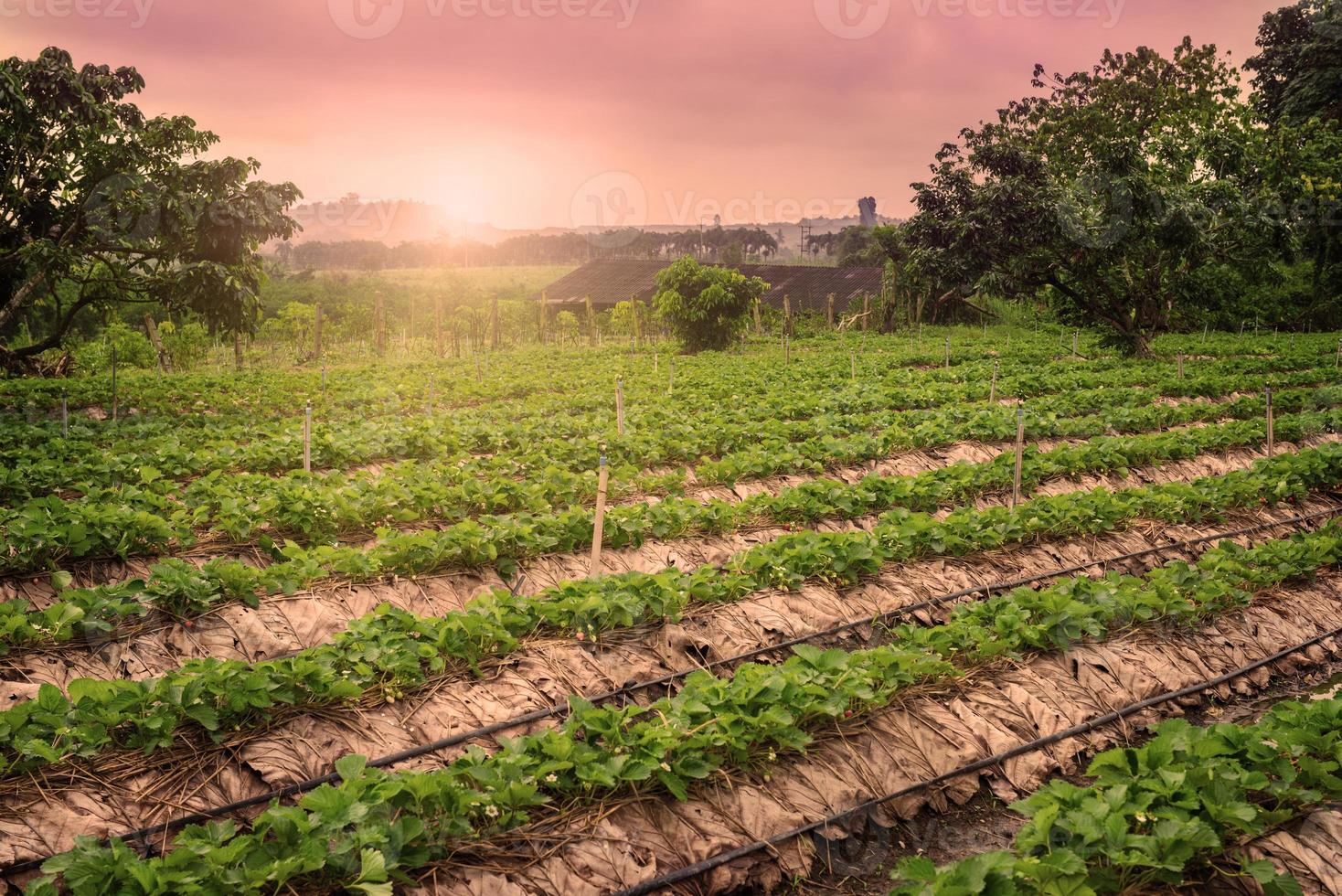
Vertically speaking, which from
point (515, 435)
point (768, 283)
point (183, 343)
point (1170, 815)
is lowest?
point (1170, 815)

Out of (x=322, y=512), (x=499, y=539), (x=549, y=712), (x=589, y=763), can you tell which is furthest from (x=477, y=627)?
(x=322, y=512)

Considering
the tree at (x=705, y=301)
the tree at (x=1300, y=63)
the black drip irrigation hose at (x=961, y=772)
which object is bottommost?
the black drip irrigation hose at (x=961, y=772)

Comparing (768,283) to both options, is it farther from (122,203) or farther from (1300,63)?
(122,203)

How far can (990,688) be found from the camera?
6.07 metres

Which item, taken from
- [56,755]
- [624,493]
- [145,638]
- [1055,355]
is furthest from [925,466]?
[1055,355]

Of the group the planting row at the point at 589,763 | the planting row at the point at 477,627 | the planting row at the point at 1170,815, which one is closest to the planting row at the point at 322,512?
the planting row at the point at 477,627

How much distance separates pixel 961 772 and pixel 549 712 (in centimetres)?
255

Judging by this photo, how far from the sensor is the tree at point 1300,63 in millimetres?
37281

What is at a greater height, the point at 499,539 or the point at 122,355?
the point at 122,355

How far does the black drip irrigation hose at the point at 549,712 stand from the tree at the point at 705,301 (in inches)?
874

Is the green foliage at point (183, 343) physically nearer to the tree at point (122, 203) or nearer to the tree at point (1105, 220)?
the tree at point (122, 203)

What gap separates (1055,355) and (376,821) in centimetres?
2847

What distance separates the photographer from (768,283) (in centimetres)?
4338

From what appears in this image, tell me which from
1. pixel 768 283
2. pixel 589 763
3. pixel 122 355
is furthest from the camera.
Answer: pixel 768 283
